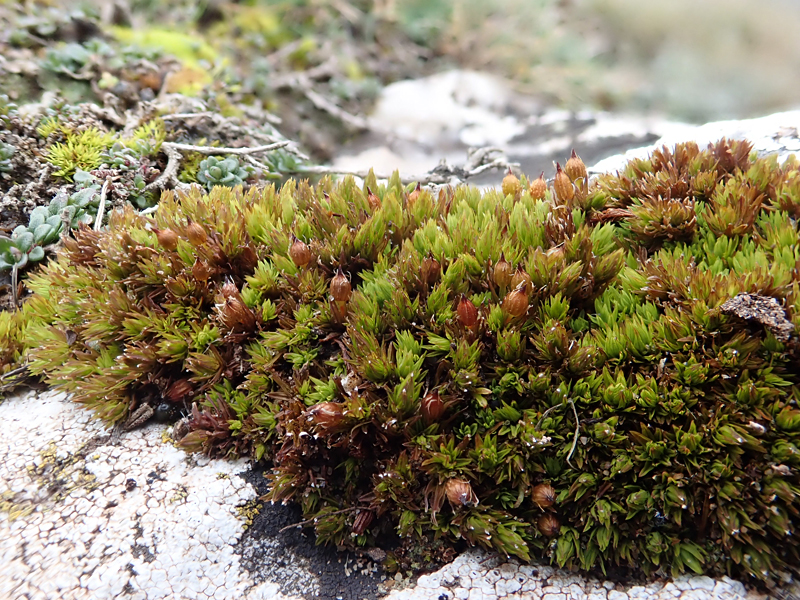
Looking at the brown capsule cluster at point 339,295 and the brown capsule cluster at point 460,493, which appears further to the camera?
the brown capsule cluster at point 339,295

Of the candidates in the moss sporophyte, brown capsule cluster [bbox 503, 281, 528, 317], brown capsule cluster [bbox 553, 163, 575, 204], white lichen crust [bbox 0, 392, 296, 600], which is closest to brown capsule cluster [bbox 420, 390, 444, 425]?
the moss sporophyte

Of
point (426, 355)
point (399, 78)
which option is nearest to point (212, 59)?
point (399, 78)

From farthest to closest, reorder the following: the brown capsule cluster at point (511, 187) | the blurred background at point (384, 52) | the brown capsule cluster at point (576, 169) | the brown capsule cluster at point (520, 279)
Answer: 1. the blurred background at point (384, 52)
2. the brown capsule cluster at point (511, 187)
3. the brown capsule cluster at point (576, 169)
4. the brown capsule cluster at point (520, 279)

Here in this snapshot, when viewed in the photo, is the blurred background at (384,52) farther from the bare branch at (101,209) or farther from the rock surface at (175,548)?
the rock surface at (175,548)

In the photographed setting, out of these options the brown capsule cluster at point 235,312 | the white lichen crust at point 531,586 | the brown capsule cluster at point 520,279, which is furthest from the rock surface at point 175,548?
the brown capsule cluster at point 520,279

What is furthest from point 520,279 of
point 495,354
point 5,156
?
point 5,156

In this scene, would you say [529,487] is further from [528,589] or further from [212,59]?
[212,59]

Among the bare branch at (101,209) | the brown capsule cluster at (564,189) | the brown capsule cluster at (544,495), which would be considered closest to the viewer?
the brown capsule cluster at (544,495)
